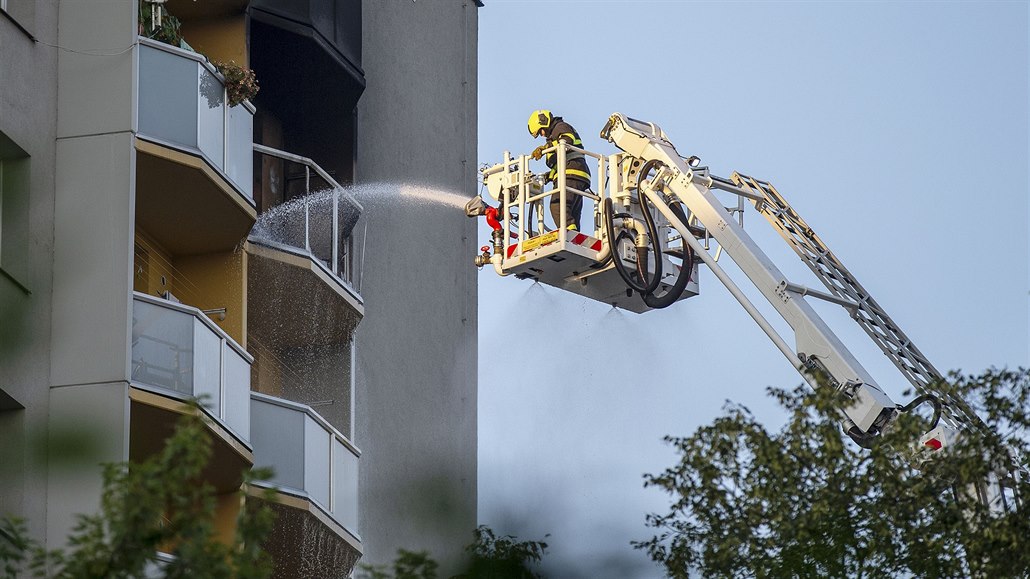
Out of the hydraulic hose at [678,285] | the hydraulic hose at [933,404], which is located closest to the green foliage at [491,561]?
the hydraulic hose at [933,404]

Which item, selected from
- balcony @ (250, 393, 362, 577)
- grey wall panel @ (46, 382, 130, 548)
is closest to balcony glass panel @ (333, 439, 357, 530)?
balcony @ (250, 393, 362, 577)

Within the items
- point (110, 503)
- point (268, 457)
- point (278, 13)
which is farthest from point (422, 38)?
point (110, 503)

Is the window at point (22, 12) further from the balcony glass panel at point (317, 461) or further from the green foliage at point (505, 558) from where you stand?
the green foliage at point (505, 558)

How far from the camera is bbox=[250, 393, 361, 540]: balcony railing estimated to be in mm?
22172

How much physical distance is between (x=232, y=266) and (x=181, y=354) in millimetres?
3668

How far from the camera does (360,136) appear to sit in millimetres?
29500

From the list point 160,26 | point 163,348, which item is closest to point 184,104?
point 160,26

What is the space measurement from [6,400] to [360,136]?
39.5 ft

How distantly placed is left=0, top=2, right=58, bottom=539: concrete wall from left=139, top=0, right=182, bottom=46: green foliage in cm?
155

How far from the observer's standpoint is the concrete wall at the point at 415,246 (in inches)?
1161

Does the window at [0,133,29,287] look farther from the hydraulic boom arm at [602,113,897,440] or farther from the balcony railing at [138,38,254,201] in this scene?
the hydraulic boom arm at [602,113,897,440]

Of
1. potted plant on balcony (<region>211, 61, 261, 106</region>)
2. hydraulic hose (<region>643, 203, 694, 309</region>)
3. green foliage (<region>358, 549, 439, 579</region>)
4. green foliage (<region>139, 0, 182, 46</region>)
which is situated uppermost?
green foliage (<region>139, 0, 182, 46</region>)

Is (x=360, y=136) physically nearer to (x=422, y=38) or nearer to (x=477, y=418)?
(x=422, y=38)

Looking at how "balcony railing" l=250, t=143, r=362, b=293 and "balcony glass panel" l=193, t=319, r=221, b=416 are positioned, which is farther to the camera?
"balcony railing" l=250, t=143, r=362, b=293
